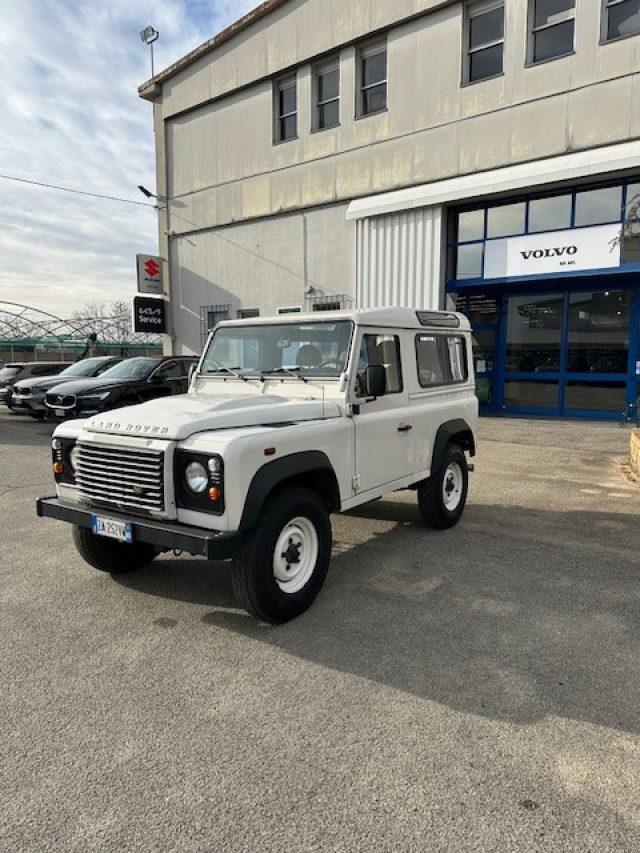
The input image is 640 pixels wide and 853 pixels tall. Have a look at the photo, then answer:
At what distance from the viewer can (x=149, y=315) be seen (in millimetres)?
19250

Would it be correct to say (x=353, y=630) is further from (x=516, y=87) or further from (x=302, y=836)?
(x=516, y=87)

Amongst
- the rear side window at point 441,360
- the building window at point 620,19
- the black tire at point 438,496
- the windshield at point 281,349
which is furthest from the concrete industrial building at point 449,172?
the windshield at point 281,349

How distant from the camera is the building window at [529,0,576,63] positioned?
11.9 m

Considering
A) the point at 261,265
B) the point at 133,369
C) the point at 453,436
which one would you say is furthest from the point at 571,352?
the point at 133,369

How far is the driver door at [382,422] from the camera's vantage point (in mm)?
4473

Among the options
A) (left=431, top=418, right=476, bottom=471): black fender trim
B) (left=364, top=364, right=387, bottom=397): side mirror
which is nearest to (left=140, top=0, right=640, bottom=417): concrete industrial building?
(left=431, top=418, right=476, bottom=471): black fender trim

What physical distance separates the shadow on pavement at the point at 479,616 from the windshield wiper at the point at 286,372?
5.24ft

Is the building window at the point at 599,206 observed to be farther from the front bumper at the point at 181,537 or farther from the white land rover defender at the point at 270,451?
the front bumper at the point at 181,537

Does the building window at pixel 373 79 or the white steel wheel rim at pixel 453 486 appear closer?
the white steel wheel rim at pixel 453 486

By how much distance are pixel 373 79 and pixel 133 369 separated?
9551mm

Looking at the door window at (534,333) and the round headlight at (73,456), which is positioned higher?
the door window at (534,333)

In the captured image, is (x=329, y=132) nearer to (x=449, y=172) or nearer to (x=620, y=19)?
(x=449, y=172)

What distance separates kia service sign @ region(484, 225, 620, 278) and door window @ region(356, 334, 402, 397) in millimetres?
8870

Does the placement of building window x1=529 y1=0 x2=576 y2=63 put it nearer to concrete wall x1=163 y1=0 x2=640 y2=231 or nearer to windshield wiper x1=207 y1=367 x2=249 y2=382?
concrete wall x1=163 y1=0 x2=640 y2=231
